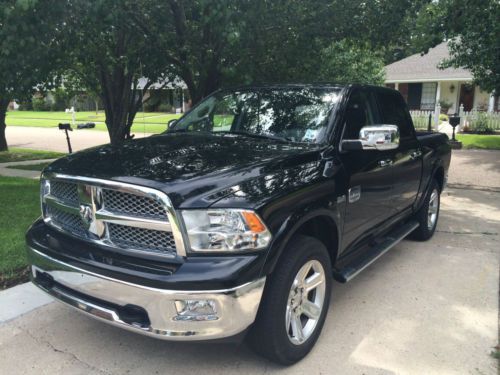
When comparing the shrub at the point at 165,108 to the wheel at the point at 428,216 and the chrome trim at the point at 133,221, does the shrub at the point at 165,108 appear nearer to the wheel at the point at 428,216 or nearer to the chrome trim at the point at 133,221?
the wheel at the point at 428,216

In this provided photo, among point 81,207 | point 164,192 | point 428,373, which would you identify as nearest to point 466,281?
point 428,373

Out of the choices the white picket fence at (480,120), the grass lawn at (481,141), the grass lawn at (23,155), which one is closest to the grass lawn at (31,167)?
the grass lawn at (23,155)

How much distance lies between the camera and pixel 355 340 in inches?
137

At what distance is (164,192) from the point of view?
8.80ft

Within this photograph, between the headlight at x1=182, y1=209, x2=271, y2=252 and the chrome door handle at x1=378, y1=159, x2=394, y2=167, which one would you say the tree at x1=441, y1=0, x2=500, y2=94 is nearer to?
the chrome door handle at x1=378, y1=159, x2=394, y2=167

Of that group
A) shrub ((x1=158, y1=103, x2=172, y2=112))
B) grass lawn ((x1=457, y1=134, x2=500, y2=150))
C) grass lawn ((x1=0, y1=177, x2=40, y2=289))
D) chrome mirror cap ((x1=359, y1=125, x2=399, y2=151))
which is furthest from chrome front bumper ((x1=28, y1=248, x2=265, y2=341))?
shrub ((x1=158, y1=103, x2=172, y2=112))

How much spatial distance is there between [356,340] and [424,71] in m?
28.1

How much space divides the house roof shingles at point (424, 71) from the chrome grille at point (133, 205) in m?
27.4

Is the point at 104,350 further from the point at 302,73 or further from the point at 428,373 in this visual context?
the point at 302,73

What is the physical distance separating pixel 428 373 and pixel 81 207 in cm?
252

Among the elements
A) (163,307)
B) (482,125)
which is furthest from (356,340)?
(482,125)

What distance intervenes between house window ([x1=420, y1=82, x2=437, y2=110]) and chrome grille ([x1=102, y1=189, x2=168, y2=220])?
3011 cm

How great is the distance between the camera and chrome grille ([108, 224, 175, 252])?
2.76m

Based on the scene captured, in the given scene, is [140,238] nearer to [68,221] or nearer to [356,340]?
[68,221]
